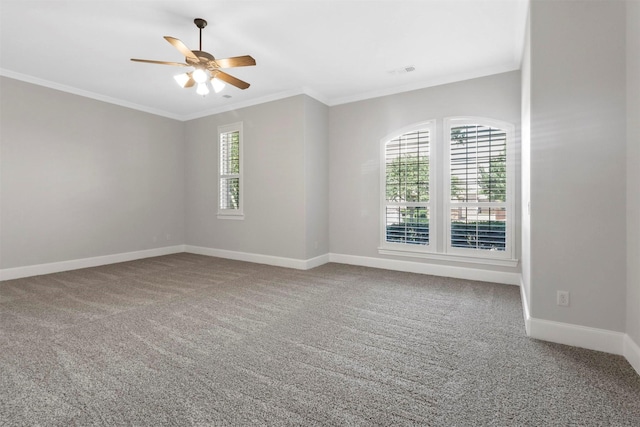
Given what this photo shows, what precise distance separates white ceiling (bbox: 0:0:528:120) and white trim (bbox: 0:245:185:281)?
9.03 feet

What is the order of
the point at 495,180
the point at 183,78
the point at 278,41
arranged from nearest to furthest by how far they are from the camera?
the point at 183,78 < the point at 278,41 < the point at 495,180

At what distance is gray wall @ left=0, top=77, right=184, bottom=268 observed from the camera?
4457mm

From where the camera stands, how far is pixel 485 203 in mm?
4273

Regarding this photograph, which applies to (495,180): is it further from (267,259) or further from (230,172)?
(230,172)

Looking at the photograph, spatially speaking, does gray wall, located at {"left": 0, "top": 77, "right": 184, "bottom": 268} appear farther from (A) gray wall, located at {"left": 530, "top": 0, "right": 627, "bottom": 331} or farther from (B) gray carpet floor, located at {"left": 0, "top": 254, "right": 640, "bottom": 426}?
(A) gray wall, located at {"left": 530, "top": 0, "right": 627, "bottom": 331}

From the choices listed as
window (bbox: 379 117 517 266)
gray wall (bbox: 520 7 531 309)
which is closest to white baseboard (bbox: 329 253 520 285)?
window (bbox: 379 117 517 266)

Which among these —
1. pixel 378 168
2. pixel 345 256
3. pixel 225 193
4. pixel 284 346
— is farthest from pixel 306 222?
pixel 284 346

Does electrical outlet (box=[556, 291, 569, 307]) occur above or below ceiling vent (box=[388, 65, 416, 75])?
below

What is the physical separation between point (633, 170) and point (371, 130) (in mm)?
3475

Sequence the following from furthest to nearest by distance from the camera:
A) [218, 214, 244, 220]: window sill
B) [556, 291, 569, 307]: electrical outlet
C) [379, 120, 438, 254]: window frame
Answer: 1. [218, 214, 244, 220]: window sill
2. [379, 120, 438, 254]: window frame
3. [556, 291, 569, 307]: electrical outlet

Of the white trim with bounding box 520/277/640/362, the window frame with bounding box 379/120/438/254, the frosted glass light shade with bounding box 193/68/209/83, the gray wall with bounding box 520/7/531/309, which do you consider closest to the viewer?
the white trim with bounding box 520/277/640/362

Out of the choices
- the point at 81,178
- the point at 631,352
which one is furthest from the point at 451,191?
the point at 81,178

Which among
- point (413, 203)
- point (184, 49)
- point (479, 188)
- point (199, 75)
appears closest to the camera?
point (184, 49)

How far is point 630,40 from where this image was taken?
216 cm
